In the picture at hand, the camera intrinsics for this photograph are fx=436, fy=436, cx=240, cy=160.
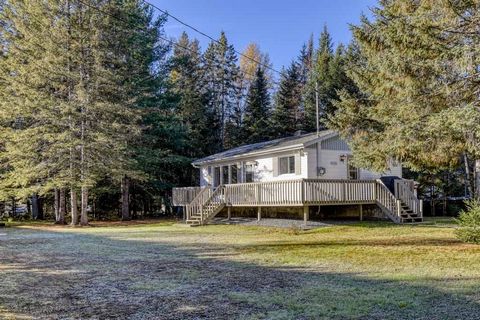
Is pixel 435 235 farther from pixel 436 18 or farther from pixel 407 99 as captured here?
pixel 436 18

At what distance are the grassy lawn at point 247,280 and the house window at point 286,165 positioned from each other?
8.29 meters

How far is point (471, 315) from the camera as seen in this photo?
472 centimetres

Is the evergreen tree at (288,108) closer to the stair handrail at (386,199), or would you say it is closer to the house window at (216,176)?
the house window at (216,176)

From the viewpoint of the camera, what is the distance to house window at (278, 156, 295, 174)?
2048 cm

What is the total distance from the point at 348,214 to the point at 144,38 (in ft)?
58.7

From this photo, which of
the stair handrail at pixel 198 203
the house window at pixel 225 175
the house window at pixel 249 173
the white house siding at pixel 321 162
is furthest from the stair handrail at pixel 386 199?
the house window at pixel 225 175

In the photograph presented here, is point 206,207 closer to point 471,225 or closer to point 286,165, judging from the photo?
point 286,165

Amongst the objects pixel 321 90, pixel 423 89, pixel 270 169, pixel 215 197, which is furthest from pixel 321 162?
pixel 321 90

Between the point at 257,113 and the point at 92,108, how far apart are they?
19.6 m

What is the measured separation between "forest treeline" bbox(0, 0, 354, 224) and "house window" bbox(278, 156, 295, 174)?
5.05m

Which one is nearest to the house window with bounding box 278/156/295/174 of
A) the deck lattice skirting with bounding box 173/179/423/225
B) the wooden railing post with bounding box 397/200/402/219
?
the deck lattice skirting with bounding box 173/179/423/225

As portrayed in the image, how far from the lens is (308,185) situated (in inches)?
664

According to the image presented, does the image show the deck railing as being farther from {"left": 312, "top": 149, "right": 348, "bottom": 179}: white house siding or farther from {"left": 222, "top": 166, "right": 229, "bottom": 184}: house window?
{"left": 312, "top": 149, "right": 348, "bottom": 179}: white house siding

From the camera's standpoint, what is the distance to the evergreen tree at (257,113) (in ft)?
126
